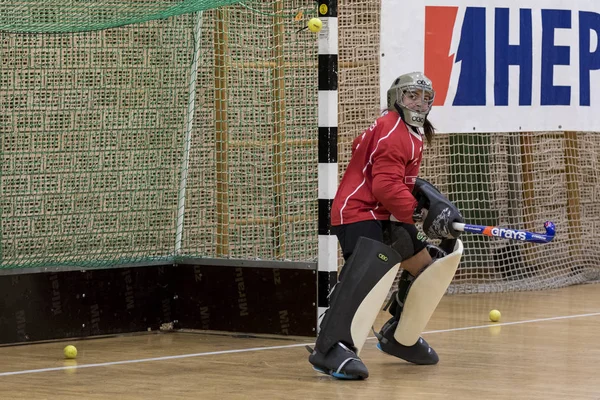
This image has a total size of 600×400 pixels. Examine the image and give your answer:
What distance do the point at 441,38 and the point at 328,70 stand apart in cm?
201

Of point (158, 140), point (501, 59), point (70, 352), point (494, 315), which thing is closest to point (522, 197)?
point (501, 59)

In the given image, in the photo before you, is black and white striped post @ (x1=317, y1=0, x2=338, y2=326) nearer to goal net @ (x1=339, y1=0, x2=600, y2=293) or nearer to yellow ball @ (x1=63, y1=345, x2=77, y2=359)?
yellow ball @ (x1=63, y1=345, x2=77, y2=359)

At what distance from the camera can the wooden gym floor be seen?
593cm

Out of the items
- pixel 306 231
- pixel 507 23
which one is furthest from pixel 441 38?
pixel 306 231

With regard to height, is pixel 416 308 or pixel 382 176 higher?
pixel 382 176

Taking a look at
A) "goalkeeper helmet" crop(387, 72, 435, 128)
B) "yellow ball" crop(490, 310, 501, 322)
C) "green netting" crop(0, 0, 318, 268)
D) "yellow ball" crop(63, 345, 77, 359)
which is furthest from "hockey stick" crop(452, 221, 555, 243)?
"yellow ball" crop(490, 310, 501, 322)

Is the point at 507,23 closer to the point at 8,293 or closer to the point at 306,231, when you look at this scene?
the point at 306,231

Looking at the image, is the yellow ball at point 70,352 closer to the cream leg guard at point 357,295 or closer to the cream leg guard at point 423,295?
the cream leg guard at point 357,295

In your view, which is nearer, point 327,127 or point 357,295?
point 357,295

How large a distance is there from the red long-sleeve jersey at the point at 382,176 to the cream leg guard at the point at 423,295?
0.41 m

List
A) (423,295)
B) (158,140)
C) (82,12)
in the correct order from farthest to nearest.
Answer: (82,12), (158,140), (423,295)

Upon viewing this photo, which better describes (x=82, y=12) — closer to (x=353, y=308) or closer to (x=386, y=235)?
(x=386, y=235)

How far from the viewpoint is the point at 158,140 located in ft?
27.3

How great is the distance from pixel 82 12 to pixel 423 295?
330 centimetres
